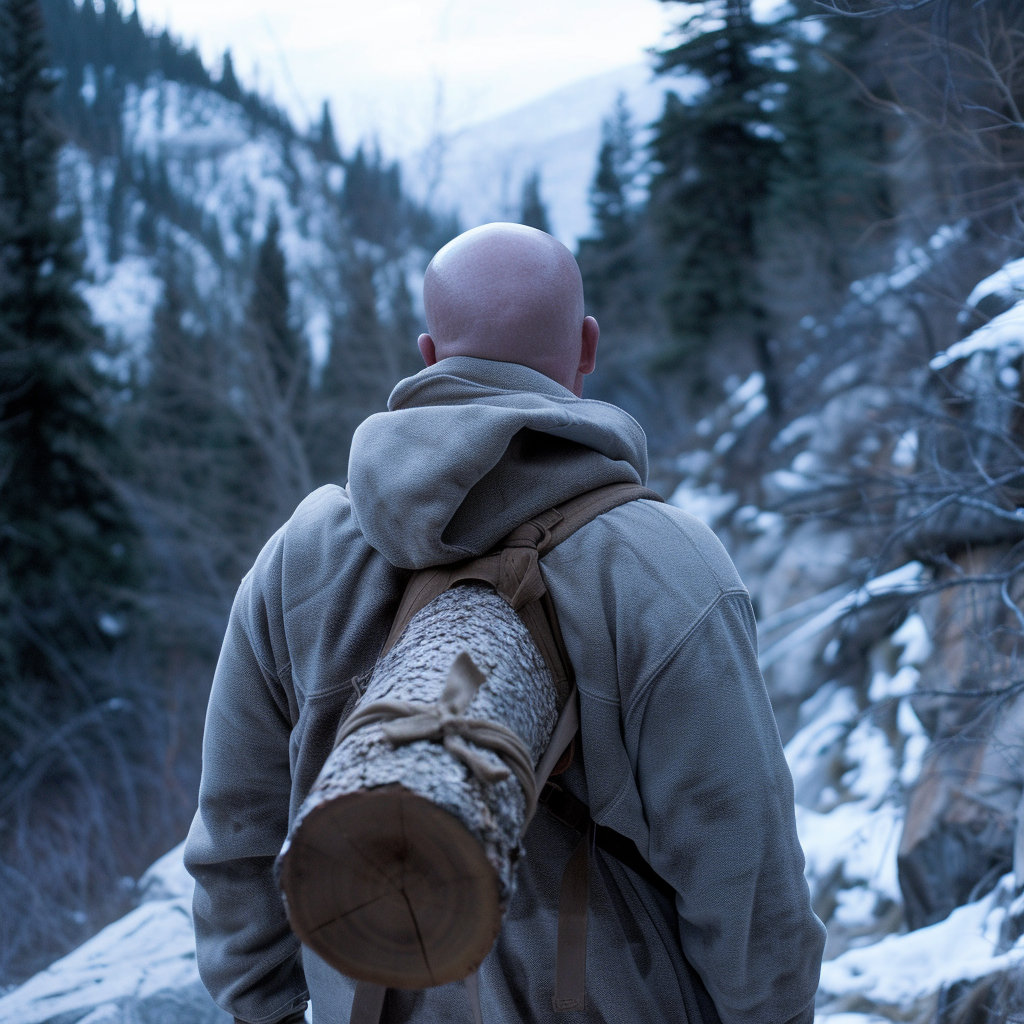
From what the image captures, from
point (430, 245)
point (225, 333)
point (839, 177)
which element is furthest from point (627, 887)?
point (430, 245)

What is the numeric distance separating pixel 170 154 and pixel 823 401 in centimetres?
3563

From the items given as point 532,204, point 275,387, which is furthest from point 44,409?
point 532,204

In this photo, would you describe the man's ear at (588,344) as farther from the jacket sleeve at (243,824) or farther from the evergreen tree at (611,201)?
the evergreen tree at (611,201)

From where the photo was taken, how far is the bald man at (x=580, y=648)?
1.37 meters

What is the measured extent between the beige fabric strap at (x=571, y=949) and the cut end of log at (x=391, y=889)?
40 cm

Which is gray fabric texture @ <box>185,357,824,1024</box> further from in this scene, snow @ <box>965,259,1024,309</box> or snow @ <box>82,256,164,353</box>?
snow @ <box>82,256,164,353</box>

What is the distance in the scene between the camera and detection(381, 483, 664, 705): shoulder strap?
4.59 ft

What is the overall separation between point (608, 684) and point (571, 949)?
1.28 feet

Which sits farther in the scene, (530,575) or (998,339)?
(998,339)

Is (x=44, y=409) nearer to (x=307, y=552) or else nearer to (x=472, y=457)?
(x=307, y=552)

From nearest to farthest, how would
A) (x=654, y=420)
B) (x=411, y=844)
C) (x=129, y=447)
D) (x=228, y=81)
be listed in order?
(x=411, y=844), (x=129, y=447), (x=654, y=420), (x=228, y=81)

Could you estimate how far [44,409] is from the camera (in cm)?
1688

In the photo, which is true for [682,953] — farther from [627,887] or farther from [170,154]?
[170,154]

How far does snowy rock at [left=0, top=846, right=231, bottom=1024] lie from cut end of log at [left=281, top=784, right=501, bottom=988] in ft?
8.33
